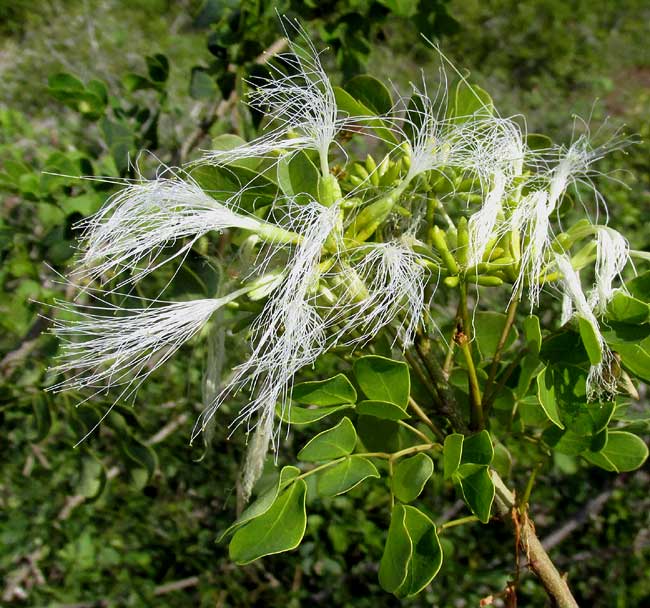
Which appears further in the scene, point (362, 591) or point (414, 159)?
point (362, 591)

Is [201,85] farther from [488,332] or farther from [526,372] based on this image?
[526,372]

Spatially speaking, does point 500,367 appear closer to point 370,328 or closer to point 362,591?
point 370,328

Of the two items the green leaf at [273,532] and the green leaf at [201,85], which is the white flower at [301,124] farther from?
the green leaf at [201,85]

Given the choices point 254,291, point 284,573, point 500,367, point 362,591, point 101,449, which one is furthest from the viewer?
point 101,449

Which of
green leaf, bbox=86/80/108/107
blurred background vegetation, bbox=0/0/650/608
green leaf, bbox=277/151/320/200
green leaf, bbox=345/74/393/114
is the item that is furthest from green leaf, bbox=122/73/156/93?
green leaf, bbox=277/151/320/200

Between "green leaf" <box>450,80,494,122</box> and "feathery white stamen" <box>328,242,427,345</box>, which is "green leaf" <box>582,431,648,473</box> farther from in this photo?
"green leaf" <box>450,80,494,122</box>

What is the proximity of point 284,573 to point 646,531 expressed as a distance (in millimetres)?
1191

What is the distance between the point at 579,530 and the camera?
232cm

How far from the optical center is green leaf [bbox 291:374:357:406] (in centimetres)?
77

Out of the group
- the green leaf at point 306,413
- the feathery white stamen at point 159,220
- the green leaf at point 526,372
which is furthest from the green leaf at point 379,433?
the feathery white stamen at point 159,220

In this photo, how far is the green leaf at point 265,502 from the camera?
0.72m

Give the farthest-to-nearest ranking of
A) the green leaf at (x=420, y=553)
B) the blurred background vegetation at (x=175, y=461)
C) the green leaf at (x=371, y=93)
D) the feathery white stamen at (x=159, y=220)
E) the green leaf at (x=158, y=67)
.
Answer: the green leaf at (x=158, y=67) < the blurred background vegetation at (x=175, y=461) < the green leaf at (x=371, y=93) < the feathery white stamen at (x=159, y=220) < the green leaf at (x=420, y=553)

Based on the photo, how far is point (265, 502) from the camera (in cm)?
74

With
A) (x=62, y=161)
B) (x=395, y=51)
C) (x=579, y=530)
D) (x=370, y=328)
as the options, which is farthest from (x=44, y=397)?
(x=395, y=51)
